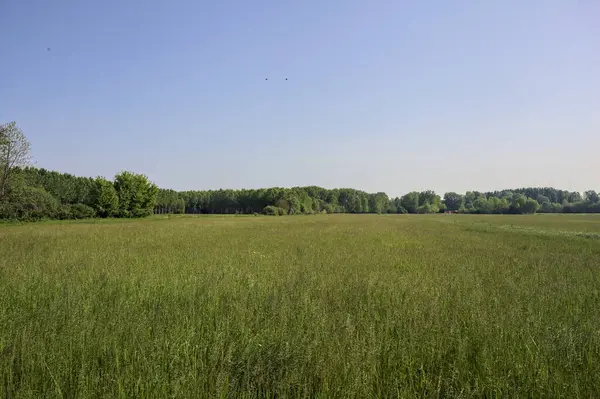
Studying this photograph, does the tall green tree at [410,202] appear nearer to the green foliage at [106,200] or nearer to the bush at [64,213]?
the green foliage at [106,200]

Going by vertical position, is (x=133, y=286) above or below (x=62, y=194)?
below

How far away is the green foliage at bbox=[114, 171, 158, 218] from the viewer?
70.9 meters

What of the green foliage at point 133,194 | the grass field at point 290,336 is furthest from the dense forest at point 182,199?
the grass field at point 290,336

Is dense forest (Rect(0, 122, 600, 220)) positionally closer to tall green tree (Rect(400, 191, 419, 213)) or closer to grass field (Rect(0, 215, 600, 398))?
tall green tree (Rect(400, 191, 419, 213))

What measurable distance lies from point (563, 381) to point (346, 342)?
83.3 inches

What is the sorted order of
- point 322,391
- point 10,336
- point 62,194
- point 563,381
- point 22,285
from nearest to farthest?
1. point 322,391
2. point 563,381
3. point 10,336
4. point 22,285
5. point 62,194

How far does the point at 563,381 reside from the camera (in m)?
2.96

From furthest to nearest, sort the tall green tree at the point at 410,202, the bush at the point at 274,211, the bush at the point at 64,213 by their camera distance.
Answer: the tall green tree at the point at 410,202 → the bush at the point at 274,211 → the bush at the point at 64,213

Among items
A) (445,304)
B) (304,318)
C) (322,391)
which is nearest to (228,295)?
(304,318)

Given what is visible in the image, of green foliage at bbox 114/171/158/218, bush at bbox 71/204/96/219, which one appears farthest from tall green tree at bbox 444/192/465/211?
bush at bbox 71/204/96/219

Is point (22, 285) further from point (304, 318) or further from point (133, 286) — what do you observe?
point (304, 318)

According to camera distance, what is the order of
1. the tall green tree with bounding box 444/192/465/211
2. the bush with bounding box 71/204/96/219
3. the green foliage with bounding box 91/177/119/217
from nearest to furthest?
the bush with bounding box 71/204/96/219, the green foliage with bounding box 91/177/119/217, the tall green tree with bounding box 444/192/465/211

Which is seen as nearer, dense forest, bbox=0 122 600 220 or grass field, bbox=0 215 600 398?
grass field, bbox=0 215 600 398

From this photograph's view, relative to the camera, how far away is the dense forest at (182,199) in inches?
1000
